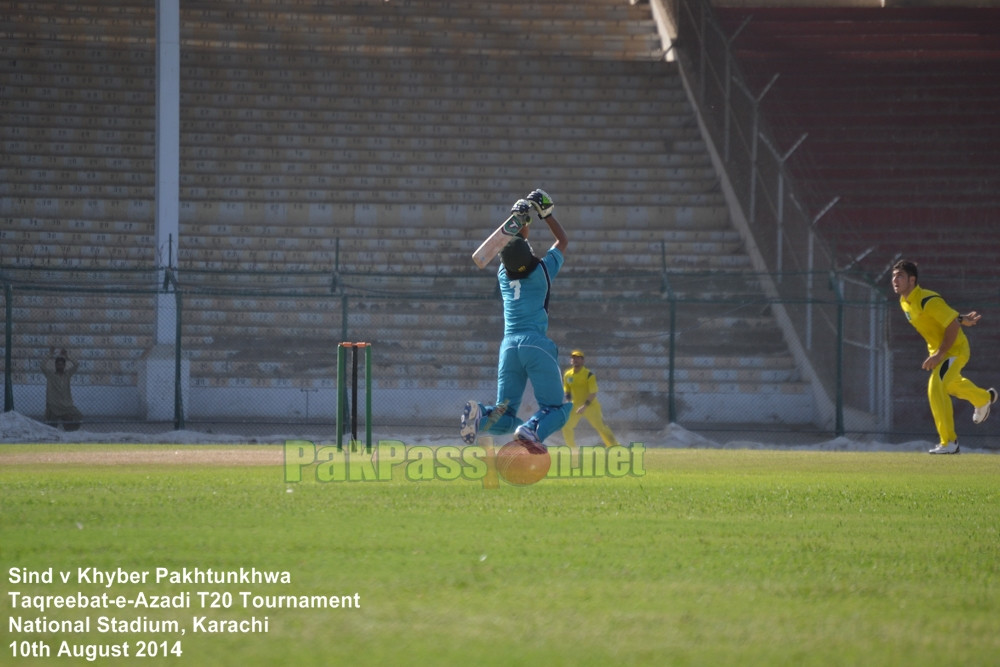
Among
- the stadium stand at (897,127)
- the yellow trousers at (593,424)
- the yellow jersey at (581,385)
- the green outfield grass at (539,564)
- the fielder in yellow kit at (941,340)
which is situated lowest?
the yellow trousers at (593,424)

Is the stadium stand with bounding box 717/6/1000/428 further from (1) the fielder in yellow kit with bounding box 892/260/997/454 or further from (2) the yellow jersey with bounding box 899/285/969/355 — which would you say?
(2) the yellow jersey with bounding box 899/285/969/355

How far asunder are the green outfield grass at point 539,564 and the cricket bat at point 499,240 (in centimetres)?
184

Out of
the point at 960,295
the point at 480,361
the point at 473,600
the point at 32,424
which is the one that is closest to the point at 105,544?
the point at 473,600

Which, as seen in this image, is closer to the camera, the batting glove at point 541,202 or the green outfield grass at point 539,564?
the green outfield grass at point 539,564

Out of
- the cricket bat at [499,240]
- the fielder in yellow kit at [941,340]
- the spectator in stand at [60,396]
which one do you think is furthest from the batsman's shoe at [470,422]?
the spectator in stand at [60,396]

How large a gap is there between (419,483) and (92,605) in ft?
17.0

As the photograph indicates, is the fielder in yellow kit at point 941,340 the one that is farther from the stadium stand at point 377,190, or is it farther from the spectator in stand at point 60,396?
the spectator in stand at point 60,396

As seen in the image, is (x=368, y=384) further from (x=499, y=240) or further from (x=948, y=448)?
(x=948, y=448)

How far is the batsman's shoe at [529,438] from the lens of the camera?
32.1 feet

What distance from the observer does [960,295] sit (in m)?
23.4

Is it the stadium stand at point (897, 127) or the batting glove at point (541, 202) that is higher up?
the stadium stand at point (897, 127)

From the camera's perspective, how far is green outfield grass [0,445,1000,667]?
5.01m

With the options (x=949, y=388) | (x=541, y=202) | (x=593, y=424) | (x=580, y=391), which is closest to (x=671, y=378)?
(x=593, y=424)

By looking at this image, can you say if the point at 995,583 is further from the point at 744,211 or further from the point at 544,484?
the point at 744,211
